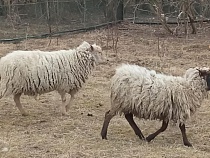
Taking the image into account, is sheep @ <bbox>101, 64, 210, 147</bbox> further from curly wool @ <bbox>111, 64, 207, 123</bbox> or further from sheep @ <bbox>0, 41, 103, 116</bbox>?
sheep @ <bbox>0, 41, 103, 116</bbox>

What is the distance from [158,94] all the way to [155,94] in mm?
38

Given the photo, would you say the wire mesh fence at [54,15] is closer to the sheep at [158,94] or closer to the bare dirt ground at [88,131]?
the bare dirt ground at [88,131]

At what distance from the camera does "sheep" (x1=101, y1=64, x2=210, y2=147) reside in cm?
572

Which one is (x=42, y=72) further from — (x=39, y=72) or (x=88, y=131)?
(x=88, y=131)

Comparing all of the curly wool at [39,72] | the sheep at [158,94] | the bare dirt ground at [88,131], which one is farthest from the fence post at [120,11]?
the sheep at [158,94]

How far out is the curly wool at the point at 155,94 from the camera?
5715mm

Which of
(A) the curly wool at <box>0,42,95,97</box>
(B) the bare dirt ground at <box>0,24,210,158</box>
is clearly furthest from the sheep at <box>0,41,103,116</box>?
(B) the bare dirt ground at <box>0,24,210,158</box>

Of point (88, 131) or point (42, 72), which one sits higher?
point (42, 72)

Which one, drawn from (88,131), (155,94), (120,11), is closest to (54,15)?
(120,11)

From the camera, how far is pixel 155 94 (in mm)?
5719

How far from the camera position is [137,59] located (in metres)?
11.6

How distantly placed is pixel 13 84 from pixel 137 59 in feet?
17.4

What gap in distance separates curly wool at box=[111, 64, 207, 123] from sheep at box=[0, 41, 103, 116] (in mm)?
1471

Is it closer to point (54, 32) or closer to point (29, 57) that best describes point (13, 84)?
point (29, 57)
